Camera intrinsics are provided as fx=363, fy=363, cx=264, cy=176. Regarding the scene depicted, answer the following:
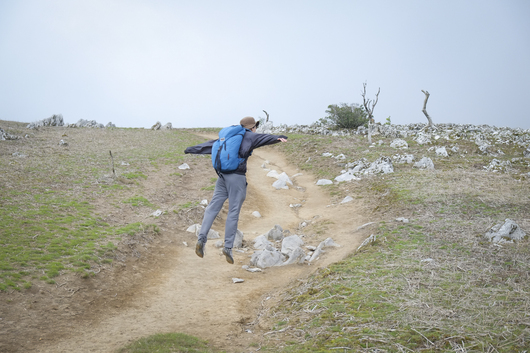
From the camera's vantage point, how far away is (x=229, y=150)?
6320 mm

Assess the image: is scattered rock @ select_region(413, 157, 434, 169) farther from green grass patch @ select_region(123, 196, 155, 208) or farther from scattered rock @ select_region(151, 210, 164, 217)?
green grass patch @ select_region(123, 196, 155, 208)

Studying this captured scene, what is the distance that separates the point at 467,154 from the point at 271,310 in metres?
20.1

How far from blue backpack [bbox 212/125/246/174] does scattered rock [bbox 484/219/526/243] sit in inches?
228

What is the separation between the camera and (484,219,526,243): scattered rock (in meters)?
7.75

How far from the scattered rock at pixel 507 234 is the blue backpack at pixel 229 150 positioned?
5.78m

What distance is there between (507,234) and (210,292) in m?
6.60

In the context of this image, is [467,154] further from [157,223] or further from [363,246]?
[157,223]

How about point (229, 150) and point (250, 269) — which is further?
point (250, 269)

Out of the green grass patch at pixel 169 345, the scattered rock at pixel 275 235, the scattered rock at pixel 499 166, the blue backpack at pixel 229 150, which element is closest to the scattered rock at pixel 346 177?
the scattered rock at pixel 499 166

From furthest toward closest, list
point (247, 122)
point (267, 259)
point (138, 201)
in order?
point (138, 201) → point (267, 259) → point (247, 122)

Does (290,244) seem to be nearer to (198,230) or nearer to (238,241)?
(238,241)

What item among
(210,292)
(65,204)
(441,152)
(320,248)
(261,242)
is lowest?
(210,292)

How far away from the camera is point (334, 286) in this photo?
21.5 feet

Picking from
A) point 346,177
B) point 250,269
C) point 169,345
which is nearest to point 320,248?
point 250,269
